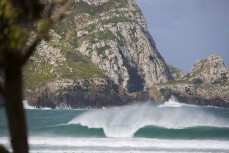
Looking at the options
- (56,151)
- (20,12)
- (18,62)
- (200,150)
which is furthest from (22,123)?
(200,150)

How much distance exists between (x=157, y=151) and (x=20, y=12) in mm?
21200

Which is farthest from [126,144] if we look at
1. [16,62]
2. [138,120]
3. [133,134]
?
[16,62]

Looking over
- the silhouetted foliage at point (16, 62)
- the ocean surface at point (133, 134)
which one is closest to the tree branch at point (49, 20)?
the silhouetted foliage at point (16, 62)

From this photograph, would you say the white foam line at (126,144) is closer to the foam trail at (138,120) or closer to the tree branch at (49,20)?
the foam trail at (138,120)

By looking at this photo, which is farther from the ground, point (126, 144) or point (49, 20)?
point (49, 20)

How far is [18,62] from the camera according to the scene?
9727mm

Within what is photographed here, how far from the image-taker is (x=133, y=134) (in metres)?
43.4

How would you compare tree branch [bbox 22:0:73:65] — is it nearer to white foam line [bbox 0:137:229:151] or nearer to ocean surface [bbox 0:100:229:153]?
ocean surface [bbox 0:100:229:153]

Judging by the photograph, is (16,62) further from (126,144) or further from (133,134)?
(133,134)

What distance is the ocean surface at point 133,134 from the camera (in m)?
31.1

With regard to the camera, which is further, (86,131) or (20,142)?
(86,131)

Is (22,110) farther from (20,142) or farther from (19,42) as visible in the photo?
(19,42)

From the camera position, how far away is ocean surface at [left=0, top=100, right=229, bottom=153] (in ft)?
102

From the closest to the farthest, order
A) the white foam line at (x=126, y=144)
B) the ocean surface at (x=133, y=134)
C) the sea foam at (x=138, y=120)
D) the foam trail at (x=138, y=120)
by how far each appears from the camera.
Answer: the ocean surface at (x=133, y=134), the white foam line at (x=126, y=144), the sea foam at (x=138, y=120), the foam trail at (x=138, y=120)
